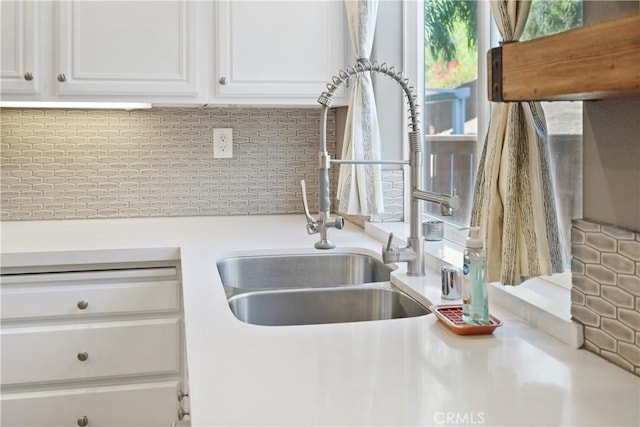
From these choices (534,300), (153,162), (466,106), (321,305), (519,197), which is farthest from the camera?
(153,162)

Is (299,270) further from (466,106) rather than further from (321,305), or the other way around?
(466,106)

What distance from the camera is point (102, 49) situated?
7.44ft

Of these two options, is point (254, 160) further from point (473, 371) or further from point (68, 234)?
point (473, 371)

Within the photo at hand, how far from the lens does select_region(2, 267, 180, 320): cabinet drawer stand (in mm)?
1867

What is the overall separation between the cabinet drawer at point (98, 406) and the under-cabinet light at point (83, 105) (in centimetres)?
104

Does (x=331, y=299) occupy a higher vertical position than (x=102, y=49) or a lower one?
lower

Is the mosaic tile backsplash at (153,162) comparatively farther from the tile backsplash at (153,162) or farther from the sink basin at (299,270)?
the sink basin at (299,270)

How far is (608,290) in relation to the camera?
92cm

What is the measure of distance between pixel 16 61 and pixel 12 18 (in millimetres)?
154

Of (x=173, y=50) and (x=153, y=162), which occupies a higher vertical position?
(x=173, y=50)

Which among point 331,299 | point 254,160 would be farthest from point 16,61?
point 331,299

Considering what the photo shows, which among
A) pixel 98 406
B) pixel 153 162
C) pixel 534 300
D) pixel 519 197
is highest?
pixel 153 162

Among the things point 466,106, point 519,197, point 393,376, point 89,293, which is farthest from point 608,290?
point 89,293

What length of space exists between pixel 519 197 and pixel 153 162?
195 cm
